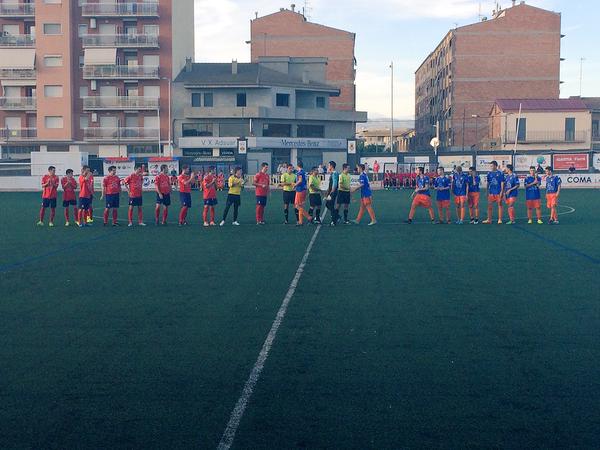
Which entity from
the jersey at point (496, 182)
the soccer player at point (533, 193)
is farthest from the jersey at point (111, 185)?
the soccer player at point (533, 193)

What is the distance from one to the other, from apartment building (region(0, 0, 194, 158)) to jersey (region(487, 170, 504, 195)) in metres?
47.6

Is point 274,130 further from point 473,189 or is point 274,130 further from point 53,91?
point 473,189

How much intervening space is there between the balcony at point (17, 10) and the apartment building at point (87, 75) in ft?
0.29

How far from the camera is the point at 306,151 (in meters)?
66.9

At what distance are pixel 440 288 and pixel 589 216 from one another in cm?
1541

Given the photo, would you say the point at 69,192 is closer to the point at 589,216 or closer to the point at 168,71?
the point at 589,216

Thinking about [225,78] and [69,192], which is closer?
[69,192]

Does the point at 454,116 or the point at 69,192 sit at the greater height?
the point at 454,116

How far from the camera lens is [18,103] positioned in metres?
65.7

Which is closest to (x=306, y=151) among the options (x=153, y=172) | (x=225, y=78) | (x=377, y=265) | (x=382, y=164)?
(x=225, y=78)

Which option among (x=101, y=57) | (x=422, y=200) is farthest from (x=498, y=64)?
(x=422, y=200)

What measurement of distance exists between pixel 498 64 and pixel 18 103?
48560mm

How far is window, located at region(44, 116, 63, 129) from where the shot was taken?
6588 cm

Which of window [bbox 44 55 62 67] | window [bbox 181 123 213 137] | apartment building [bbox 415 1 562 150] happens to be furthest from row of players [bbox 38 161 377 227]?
apartment building [bbox 415 1 562 150]
